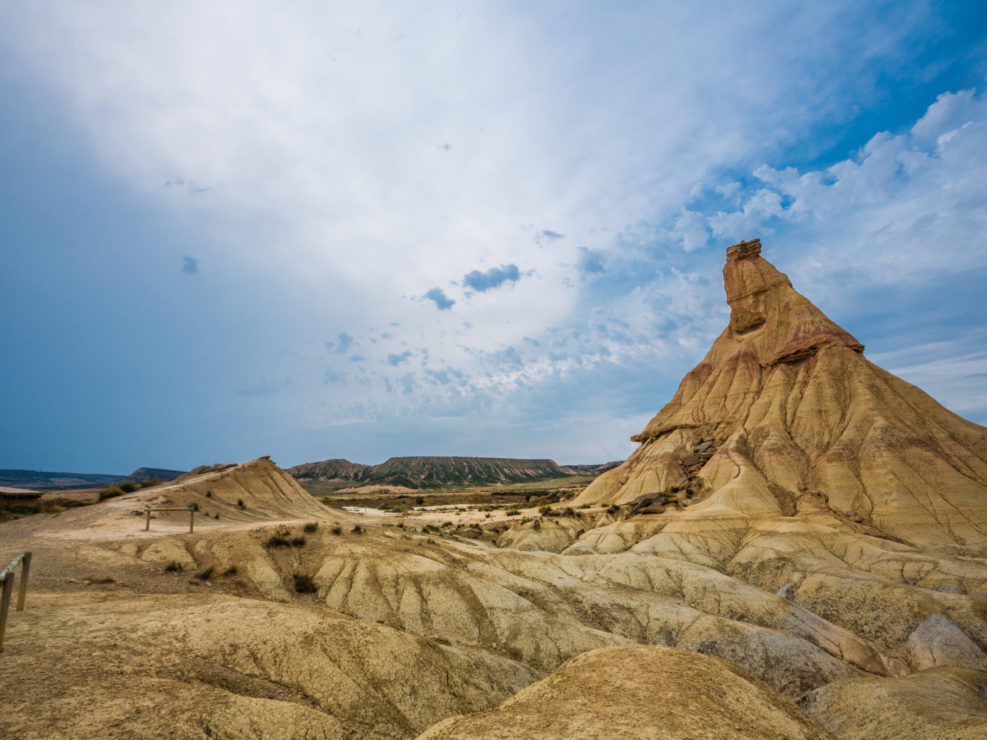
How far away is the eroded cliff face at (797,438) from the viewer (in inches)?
1642

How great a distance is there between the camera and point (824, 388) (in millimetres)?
55688

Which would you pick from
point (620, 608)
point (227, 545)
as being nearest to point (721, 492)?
point (620, 608)

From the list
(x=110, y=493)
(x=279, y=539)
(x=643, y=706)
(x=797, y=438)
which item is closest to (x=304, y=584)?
(x=279, y=539)

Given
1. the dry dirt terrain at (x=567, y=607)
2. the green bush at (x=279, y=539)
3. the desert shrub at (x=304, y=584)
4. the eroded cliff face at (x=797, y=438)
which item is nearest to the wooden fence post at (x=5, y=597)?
the dry dirt terrain at (x=567, y=607)

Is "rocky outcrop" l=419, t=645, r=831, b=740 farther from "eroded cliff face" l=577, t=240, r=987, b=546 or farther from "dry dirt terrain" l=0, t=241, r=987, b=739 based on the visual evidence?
"eroded cliff face" l=577, t=240, r=987, b=546

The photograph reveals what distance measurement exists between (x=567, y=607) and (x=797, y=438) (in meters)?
44.1

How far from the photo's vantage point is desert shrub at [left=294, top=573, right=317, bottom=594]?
66.9ft

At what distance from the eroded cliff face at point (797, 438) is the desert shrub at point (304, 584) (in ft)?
120

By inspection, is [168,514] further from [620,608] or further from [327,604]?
[620,608]

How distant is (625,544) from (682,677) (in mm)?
36824

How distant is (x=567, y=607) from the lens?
23.3m

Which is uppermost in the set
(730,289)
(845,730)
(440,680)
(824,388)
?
(730,289)

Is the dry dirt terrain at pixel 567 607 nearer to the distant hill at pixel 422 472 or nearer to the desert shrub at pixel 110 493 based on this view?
the desert shrub at pixel 110 493

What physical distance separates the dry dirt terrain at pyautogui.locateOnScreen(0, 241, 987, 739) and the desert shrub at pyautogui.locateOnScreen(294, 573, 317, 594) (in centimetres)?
6
